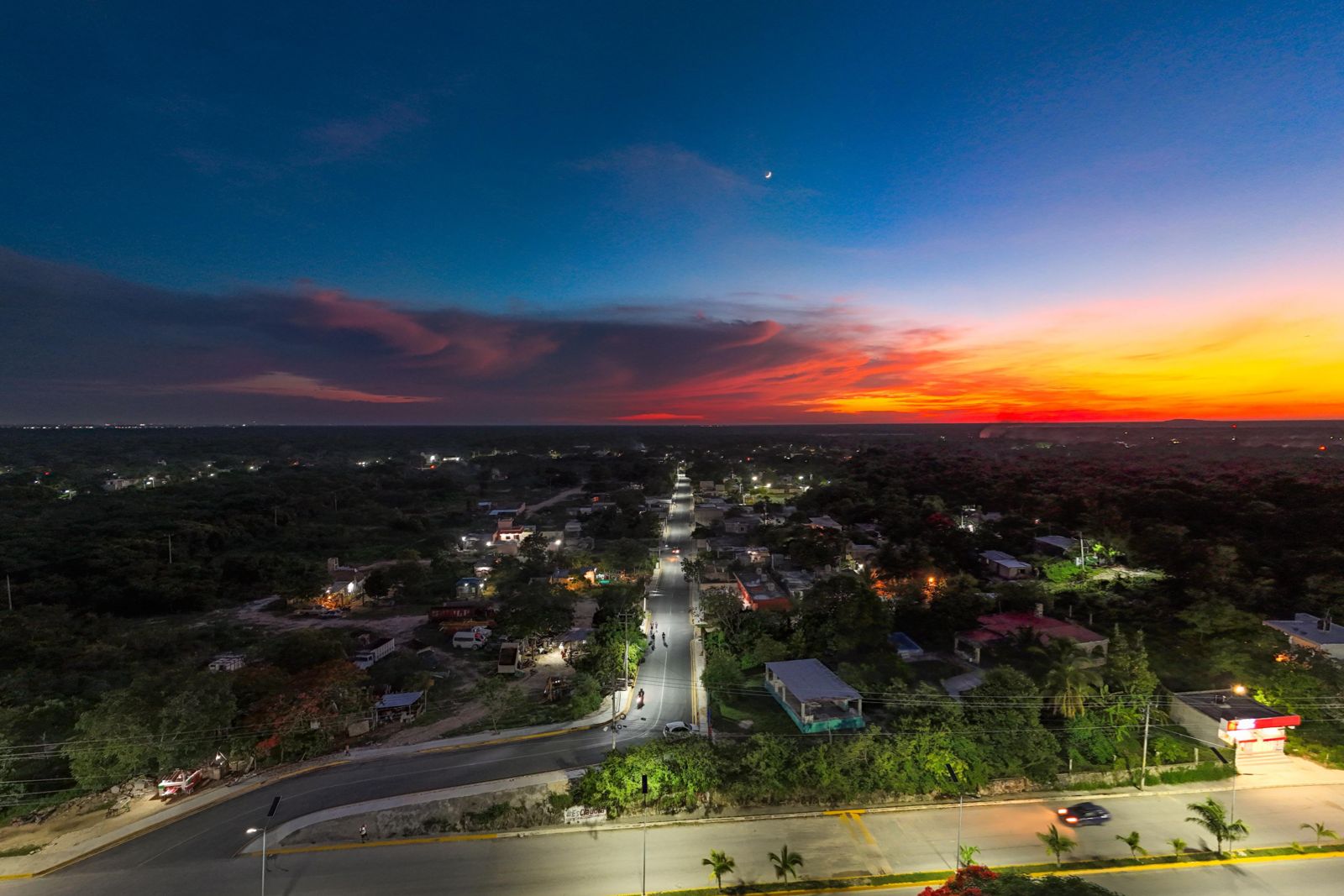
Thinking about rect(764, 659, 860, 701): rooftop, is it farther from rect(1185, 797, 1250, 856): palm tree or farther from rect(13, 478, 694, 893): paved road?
rect(1185, 797, 1250, 856): palm tree

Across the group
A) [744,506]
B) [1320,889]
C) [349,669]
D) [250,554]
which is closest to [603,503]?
[744,506]

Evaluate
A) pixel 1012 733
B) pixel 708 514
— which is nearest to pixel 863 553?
pixel 708 514

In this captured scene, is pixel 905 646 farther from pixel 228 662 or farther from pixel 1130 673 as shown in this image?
pixel 228 662

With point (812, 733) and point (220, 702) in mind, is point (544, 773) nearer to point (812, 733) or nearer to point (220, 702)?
point (812, 733)

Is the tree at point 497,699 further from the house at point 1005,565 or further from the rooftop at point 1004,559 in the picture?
the rooftop at point 1004,559

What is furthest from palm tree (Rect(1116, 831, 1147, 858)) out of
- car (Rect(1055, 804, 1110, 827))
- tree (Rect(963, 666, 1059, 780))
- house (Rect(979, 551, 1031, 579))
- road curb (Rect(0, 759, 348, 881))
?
house (Rect(979, 551, 1031, 579))

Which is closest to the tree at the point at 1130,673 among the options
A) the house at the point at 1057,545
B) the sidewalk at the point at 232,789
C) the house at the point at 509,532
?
the sidewalk at the point at 232,789

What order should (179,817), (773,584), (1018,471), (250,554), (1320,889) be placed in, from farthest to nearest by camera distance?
(1018,471) < (250,554) < (773,584) < (179,817) < (1320,889)

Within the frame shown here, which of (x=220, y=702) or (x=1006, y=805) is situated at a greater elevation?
(x=220, y=702)
